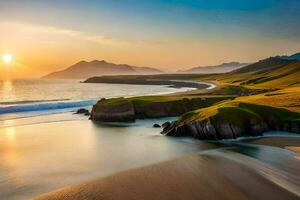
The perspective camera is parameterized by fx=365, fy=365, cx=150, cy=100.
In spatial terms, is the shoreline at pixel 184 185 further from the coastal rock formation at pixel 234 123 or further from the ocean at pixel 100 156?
the coastal rock formation at pixel 234 123

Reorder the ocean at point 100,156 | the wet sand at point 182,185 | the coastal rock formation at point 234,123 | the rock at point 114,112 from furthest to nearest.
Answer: the rock at point 114,112 → the coastal rock formation at point 234,123 → the ocean at point 100,156 → the wet sand at point 182,185

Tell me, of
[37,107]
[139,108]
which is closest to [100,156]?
[139,108]

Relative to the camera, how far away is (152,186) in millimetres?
24359

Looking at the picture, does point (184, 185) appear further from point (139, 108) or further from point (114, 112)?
point (139, 108)

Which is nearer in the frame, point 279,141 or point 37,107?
point 279,141

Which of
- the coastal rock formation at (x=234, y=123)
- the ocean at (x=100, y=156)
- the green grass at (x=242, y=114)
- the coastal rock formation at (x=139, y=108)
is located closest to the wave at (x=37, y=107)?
the coastal rock formation at (x=139, y=108)

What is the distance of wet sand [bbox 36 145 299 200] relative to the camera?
22.7m

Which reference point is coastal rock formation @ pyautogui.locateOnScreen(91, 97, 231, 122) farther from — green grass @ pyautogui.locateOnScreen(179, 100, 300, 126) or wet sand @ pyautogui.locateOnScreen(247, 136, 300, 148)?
wet sand @ pyautogui.locateOnScreen(247, 136, 300, 148)

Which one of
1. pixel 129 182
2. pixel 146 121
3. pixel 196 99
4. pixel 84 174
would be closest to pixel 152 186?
pixel 129 182

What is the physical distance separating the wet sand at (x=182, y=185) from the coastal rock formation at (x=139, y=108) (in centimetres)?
3301

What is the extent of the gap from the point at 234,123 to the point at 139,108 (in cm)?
2520

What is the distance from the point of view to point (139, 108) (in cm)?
6612

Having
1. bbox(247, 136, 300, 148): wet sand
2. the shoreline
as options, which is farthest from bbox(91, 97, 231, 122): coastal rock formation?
the shoreline

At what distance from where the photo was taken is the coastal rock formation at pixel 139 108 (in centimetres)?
6269
